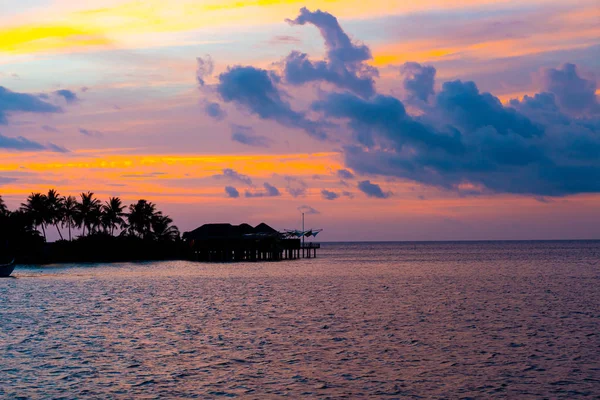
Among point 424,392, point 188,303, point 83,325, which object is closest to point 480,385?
point 424,392

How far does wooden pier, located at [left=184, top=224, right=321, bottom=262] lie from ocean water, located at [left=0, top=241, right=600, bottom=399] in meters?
70.3

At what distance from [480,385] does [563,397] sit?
276 centimetres

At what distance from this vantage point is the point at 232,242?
133m

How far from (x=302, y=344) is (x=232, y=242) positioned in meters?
102

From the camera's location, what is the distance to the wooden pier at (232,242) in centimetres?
13312

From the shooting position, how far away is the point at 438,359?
2862 centimetres

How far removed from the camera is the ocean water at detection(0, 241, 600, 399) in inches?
935

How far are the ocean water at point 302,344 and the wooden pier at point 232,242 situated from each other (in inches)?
2768

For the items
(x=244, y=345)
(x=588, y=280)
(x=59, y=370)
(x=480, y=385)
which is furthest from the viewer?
(x=588, y=280)

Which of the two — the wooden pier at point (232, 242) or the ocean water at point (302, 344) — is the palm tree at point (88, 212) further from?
the ocean water at point (302, 344)

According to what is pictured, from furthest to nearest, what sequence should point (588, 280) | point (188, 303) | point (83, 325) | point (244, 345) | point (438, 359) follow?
1. point (588, 280)
2. point (188, 303)
3. point (83, 325)
4. point (244, 345)
5. point (438, 359)

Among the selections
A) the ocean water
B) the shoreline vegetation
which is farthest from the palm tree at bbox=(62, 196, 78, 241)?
the ocean water

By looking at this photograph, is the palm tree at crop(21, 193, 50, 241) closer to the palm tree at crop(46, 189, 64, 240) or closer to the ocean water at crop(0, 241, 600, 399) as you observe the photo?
the palm tree at crop(46, 189, 64, 240)

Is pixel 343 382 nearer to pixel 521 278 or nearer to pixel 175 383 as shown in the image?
pixel 175 383
